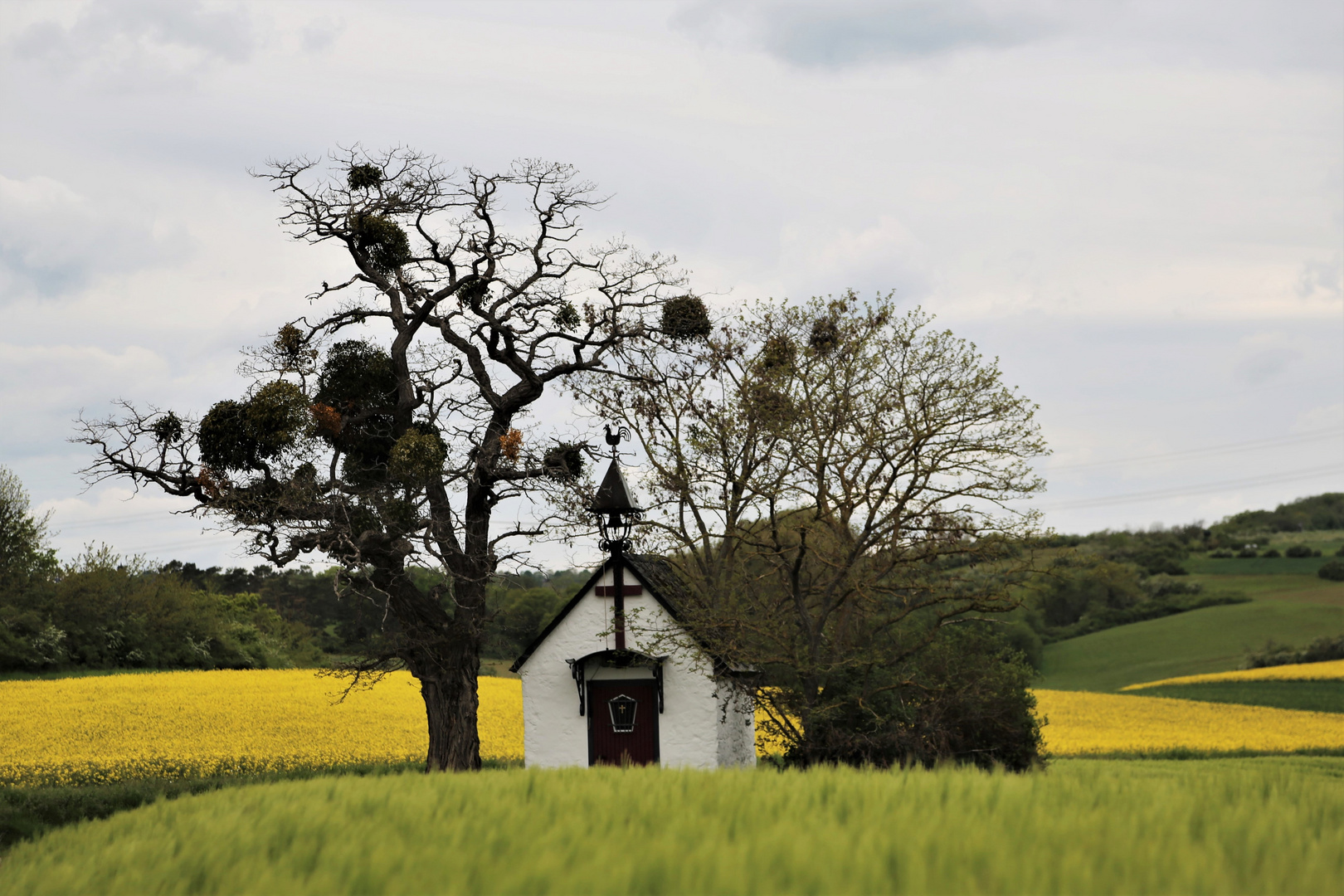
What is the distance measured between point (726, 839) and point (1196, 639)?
82720 millimetres

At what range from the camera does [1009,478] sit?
1909 cm

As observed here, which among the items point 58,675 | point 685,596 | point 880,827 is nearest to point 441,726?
point 685,596

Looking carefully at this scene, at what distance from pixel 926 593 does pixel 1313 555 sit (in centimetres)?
10572

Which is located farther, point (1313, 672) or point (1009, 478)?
point (1313, 672)

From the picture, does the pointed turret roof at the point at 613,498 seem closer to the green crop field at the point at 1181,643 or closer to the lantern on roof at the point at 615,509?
the lantern on roof at the point at 615,509

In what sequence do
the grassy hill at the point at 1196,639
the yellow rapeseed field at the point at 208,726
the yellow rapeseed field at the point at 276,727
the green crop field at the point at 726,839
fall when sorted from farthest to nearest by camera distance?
the grassy hill at the point at 1196,639 < the yellow rapeseed field at the point at 276,727 < the yellow rapeseed field at the point at 208,726 < the green crop field at the point at 726,839

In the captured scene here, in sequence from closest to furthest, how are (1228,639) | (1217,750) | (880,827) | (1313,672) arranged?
(880,827), (1217,750), (1313,672), (1228,639)

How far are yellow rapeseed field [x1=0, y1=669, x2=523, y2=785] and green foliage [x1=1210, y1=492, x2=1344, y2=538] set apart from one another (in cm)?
12575

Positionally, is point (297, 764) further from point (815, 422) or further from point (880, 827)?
point (880, 827)

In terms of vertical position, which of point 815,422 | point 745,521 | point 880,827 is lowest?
point 880,827

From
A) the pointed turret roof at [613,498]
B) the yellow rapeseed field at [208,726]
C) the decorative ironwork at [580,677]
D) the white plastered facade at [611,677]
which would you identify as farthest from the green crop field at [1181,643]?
the pointed turret roof at [613,498]

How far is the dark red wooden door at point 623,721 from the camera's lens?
21.2 meters

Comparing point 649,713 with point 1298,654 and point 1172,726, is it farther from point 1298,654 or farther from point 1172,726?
point 1298,654

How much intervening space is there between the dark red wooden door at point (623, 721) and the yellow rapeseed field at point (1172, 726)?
14.9 meters
